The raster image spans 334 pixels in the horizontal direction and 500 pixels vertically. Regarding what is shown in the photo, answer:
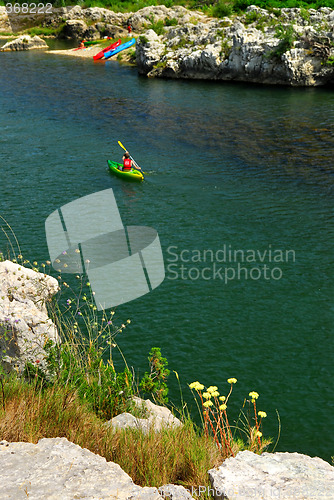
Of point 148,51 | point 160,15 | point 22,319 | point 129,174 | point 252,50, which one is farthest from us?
point 160,15

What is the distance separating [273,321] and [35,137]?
27787 mm

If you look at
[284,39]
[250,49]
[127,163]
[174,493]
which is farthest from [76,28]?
[174,493]

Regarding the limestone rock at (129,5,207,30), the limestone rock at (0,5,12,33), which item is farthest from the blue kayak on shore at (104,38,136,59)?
the limestone rock at (0,5,12,33)

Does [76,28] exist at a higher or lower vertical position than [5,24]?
lower

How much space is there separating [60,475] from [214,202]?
75.7 feet

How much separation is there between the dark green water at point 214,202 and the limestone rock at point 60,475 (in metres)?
7.91

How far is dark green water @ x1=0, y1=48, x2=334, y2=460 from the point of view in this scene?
1727 centimetres

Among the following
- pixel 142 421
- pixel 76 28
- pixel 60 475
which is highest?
pixel 76 28

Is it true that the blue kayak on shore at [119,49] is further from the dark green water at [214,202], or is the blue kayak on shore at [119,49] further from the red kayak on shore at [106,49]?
the dark green water at [214,202]

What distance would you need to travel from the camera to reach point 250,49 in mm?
55562

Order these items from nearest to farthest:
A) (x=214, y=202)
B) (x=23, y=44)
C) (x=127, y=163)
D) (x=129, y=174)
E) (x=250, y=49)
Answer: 1. (x=214, y=202)
2. (x=129, y=174)
3. (x=127, y=163)
4. (x=250, y=49)
5. (x=23, y=44)

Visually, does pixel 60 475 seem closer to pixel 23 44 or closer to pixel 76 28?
pixel 23 44

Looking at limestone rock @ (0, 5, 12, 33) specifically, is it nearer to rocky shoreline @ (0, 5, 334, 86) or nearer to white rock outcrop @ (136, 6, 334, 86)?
rocky shoreline @ (0, 5, 334, 86)

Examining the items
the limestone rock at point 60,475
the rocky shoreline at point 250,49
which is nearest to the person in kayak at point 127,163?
the limestone rock at point 60,475
